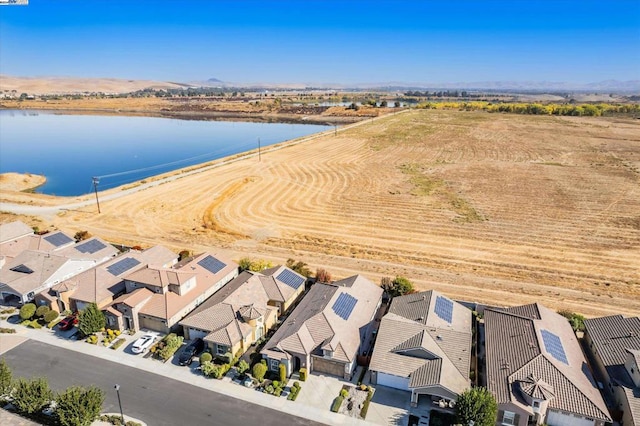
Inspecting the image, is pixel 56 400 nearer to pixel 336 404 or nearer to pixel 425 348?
pixel 336 404

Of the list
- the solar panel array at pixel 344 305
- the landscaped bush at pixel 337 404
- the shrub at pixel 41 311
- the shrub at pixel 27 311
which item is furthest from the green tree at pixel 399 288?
the shrub at pixel 27 311

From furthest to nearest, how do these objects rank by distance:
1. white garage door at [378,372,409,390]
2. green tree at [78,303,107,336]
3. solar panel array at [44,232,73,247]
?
solar panel array at [44,232,73,247]
green tree at [78,303,107,336]
white garage door at [378,372,409,390]

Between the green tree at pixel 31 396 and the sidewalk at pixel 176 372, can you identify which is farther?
the sidewalk at pixel 176 372

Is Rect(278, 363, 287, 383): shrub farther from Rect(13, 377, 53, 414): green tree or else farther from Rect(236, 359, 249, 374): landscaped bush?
Rect(13, 377, 53, 414): green tree

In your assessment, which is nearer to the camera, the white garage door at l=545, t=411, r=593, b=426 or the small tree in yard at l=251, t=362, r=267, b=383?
the white garage door at l=545, t=411, r=593, b=426

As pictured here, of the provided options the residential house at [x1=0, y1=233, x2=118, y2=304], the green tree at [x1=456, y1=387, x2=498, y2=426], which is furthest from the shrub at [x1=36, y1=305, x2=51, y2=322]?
the green tree at [x1=456, y1=387, x2=498, y2=426]

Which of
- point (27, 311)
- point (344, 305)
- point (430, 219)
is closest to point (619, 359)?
point (344, 305)

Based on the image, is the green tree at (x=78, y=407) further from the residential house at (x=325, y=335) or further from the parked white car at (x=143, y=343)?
the residential house at (x=325, y=335)
